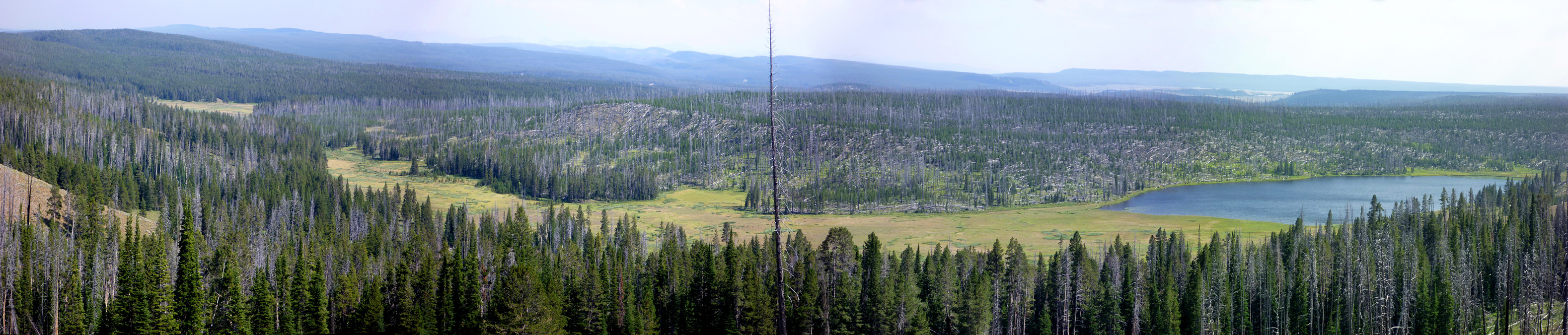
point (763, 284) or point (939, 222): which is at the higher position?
point (763, 284)

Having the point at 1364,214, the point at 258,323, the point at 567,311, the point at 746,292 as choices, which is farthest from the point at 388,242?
the point at 1364,214

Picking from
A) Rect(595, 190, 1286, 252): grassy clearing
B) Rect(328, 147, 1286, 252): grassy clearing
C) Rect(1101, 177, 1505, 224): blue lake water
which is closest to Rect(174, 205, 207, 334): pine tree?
Rect(328, 147, 1286, 252): grassy clearing

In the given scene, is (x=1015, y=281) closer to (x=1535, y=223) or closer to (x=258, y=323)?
(x=258, y=323)

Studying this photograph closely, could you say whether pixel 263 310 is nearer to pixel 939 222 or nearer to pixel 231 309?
pixel 231 309

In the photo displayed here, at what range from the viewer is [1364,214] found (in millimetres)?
156500

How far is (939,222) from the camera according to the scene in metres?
161

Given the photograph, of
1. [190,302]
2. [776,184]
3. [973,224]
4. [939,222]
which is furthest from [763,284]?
[939,222]

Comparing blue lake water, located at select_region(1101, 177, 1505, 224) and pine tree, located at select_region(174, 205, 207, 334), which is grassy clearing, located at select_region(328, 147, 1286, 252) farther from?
pine tree, located at select_region(174, 205, 207, 334)

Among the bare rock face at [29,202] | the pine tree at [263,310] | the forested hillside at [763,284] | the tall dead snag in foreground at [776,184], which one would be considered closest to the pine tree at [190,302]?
the forested hillside at [763,284]

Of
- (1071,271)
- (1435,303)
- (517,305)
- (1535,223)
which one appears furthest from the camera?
(1535,223)

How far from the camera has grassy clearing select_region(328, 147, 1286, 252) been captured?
13975 centimetres

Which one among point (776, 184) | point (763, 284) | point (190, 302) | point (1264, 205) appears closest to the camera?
point (776, 184)

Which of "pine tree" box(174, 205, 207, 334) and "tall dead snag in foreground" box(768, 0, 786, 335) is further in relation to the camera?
"pine tree" box(174, 205, 207, 334)

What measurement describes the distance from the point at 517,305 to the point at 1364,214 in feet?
475
